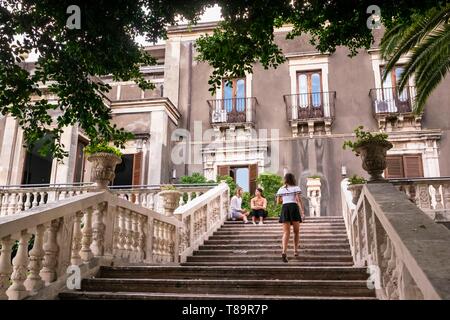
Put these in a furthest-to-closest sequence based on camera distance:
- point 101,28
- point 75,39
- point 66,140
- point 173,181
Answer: point 173,181 → point 66,140 → point 75,39 → point 101,28

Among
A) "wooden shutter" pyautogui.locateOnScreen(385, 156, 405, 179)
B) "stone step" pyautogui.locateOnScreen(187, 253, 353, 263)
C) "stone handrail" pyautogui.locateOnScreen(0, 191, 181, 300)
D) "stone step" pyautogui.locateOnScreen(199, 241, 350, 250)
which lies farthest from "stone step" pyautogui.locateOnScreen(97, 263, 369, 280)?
"wooden shutter" pyautogui.locateOnScreen(385, 156, 405, 179)

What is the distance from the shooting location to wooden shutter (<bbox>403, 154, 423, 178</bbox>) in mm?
16188

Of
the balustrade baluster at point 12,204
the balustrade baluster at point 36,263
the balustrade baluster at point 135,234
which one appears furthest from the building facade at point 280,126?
the balustrade baluster at point 36,263

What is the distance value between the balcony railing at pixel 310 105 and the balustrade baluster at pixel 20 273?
45.6 feet

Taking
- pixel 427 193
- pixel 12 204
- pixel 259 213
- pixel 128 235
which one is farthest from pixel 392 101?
pixel 12 204

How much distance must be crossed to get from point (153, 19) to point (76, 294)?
3.76 metres

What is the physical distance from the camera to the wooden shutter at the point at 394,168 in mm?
16281

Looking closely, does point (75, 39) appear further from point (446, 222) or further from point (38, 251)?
point (446, 222)

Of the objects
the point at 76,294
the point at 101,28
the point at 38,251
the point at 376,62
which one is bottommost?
the point at 76,294

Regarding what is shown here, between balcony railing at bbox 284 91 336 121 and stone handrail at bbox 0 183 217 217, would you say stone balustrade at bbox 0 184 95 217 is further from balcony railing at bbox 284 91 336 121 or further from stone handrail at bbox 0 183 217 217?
balcony railing at bbox 284 91 336 121

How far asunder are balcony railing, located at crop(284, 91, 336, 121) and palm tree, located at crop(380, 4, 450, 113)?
696 cm

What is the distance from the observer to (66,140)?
15.0 meters

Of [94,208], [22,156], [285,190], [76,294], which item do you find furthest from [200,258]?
[22,156]

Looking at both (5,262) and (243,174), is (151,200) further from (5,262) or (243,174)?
(5,262)
